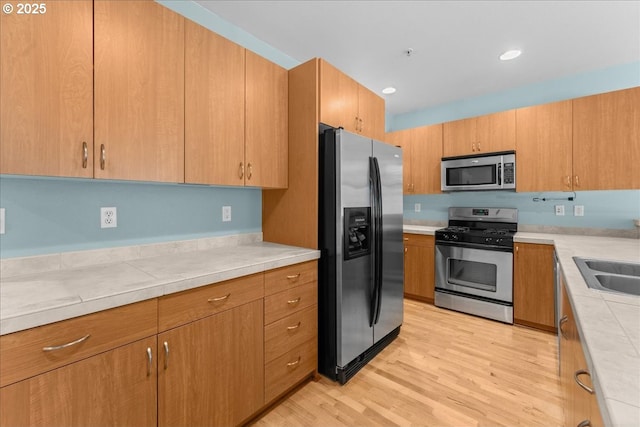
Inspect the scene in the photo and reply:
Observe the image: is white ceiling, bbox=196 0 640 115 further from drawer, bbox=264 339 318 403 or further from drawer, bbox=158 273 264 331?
drawer, bbox=264 339 318 403

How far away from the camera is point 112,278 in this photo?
4.11 feet

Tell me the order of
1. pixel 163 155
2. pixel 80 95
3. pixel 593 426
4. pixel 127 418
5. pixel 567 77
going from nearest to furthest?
pixel 593 426
pixel 127 418
pixel 80 95
pixel 163 155
pixel 567 77

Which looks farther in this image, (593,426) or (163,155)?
(163,155)

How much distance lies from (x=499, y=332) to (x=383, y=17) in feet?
9.78

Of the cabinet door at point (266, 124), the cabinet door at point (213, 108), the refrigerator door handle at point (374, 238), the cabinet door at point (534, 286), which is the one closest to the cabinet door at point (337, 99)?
the cabinet door at point (266, 124)

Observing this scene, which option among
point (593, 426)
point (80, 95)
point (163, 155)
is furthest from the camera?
point (163, 155)

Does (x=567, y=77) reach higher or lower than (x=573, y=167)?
higher

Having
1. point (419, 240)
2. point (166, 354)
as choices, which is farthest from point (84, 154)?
point (419, 240)

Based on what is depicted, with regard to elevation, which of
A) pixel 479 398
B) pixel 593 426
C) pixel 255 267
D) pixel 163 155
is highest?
pixel 163 155

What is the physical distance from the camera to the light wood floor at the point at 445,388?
162cm

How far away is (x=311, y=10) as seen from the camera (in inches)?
81.8

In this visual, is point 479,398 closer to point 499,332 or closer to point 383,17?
point 499,332

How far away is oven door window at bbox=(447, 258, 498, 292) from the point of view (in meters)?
2.99

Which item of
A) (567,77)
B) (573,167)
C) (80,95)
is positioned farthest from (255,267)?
(567,77)
